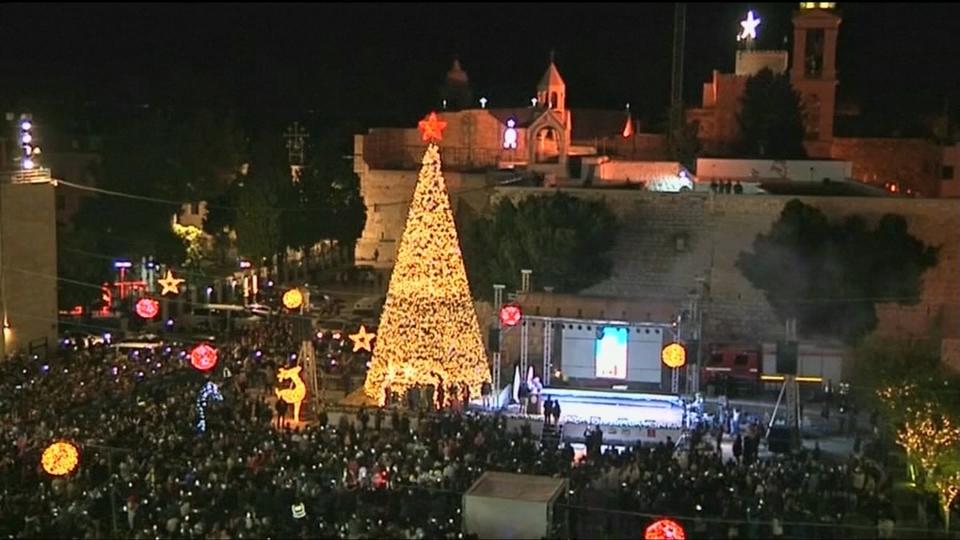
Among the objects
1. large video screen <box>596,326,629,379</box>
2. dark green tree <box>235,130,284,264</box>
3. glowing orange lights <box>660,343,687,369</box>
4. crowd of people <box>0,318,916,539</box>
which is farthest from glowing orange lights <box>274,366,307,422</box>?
dark green tree <box>235,130,284,264</box>

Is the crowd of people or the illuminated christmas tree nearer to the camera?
the crowd of people

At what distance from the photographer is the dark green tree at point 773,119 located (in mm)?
33000

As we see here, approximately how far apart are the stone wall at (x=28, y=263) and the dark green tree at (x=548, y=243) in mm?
9037

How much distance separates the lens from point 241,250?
33312 mm

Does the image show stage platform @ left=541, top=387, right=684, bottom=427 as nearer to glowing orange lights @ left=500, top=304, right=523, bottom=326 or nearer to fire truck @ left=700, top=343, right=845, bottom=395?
fire truck @ left=700, top=343, right=845, bottom=395

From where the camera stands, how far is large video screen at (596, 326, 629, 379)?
76.2ft

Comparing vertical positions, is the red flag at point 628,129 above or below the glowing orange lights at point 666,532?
above

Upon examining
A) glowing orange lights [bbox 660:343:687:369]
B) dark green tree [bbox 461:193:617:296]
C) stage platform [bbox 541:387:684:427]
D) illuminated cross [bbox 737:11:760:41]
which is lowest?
stage platform [bbox 541:387:684:427]

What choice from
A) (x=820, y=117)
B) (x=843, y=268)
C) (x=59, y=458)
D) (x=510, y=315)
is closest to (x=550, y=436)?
(x=510, y=315)

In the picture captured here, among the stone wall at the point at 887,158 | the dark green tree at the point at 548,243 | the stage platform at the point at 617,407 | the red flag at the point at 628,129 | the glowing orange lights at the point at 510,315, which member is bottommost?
the stage platform at the point at 617,407

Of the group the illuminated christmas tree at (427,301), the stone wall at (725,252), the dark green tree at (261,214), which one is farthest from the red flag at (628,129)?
the illuminated christmas tree at (427,301)

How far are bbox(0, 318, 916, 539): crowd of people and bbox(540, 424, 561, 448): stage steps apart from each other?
14.7 inches

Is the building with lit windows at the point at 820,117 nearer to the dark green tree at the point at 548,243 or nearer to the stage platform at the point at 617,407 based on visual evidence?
the dark green tree at the point at 548,243

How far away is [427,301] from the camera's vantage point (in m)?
19.7
